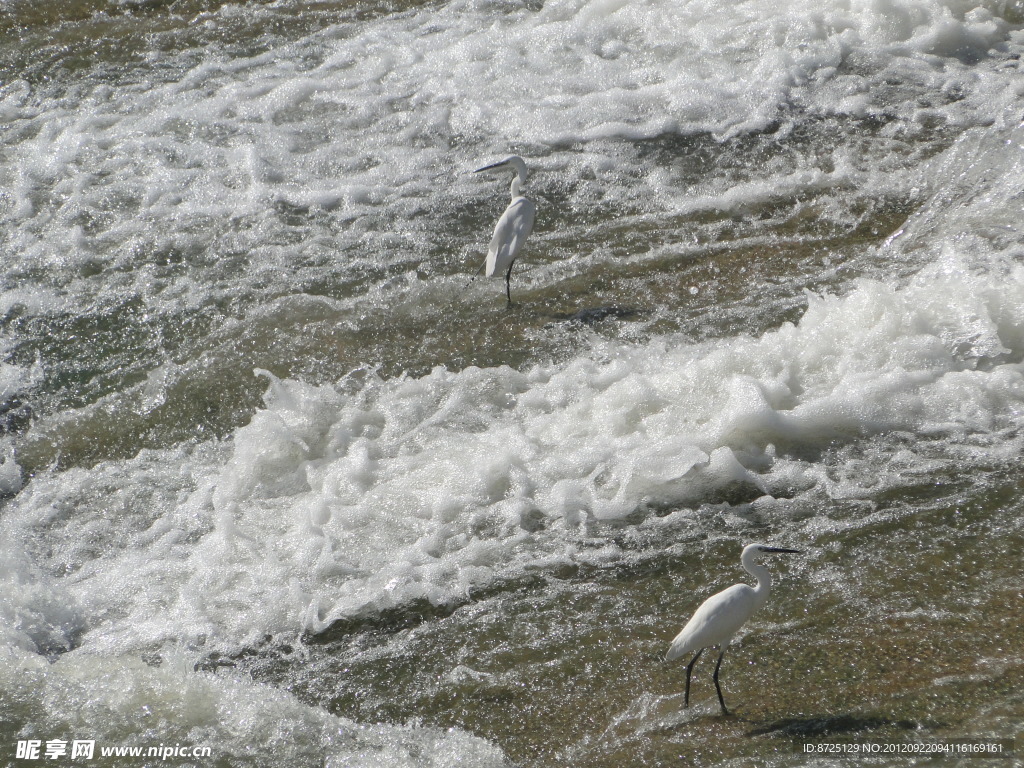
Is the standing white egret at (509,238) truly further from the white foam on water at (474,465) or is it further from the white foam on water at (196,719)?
the white foam on water at (196,719)

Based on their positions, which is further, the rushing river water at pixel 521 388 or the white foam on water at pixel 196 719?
the rushing river water at pixel 521 388

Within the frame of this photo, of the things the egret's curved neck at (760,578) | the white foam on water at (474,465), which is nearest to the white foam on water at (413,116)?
the white foam on water at (474,465)

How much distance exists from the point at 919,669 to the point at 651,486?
57.1 inches

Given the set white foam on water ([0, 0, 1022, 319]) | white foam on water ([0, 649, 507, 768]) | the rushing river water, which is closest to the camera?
white foam on water ([0, 649, 507, 768])

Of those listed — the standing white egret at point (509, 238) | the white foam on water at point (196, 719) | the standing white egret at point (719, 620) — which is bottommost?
the white foam on water at point (196, 719)

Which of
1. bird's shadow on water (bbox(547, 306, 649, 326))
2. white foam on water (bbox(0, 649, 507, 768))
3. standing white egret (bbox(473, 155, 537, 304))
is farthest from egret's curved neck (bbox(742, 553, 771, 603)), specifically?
standing white egret (bbox(473, 155, 537, 304))

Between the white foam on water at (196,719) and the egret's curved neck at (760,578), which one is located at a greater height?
the egret's curved neck at (760,578)

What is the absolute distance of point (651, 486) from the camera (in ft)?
14.5

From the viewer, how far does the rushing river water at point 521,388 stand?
3523 mm

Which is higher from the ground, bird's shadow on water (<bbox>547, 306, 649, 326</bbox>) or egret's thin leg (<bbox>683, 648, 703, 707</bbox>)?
bird's shadow on water (<bbox>547, 306, 649, 326</bbox>)

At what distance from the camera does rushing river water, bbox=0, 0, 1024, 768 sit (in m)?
3.52

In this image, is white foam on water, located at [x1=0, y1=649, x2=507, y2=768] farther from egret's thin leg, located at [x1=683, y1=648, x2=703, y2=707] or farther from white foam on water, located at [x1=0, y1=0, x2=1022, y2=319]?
white foam on water, located at [x1=0, y1=0, x2=1022, y2=319]

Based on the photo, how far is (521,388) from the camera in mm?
5145

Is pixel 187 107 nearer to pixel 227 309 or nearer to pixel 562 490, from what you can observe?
pixel 227 309
